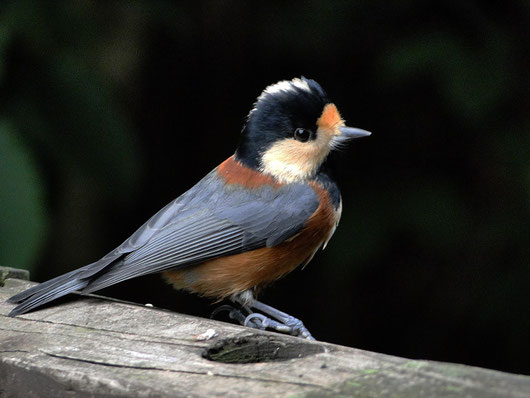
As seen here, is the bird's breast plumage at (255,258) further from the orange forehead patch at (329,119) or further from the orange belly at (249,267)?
the orange forehead patch at (329,119)

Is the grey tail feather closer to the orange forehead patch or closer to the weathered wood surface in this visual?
the weathered wood surface

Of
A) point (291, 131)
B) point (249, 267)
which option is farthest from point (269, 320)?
point (291, 131)

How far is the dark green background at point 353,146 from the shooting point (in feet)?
10.3

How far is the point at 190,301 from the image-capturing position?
4.55 metres

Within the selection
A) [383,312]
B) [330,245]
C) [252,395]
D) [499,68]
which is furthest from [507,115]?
[252,395]

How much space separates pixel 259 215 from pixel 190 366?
1420 millimetres

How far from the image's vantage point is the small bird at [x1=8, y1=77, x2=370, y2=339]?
8.95 feet

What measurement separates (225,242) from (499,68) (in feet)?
A: 5.07

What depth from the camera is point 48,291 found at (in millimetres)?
2135

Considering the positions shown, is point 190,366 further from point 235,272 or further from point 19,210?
point 19,210

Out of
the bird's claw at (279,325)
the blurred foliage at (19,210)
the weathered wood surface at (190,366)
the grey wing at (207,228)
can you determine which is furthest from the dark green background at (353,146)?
the weathered wood surface at (190,366)

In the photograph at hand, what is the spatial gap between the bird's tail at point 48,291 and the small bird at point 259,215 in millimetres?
247

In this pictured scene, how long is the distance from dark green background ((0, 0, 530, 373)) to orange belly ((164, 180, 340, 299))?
570mm

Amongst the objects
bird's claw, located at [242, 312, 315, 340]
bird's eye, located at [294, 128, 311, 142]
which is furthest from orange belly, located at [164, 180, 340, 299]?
bird's eye, located at [294, 128, 311, 142]
